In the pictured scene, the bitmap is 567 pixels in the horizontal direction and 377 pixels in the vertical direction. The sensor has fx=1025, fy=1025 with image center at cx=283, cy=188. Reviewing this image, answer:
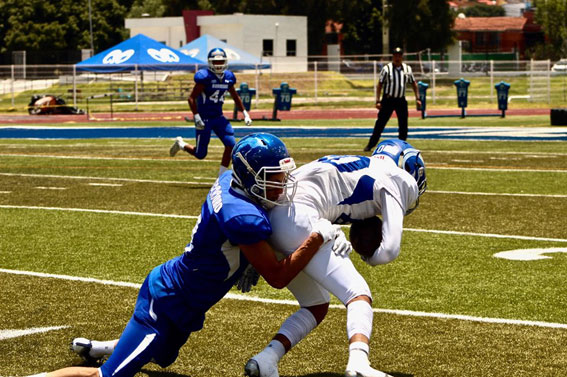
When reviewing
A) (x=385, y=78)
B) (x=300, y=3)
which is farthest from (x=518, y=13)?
(x=385, y=78)

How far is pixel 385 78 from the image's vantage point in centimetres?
1805

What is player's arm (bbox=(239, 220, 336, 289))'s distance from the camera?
431 centimetres

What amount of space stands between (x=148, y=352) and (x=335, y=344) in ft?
4.52

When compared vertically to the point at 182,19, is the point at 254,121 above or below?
below

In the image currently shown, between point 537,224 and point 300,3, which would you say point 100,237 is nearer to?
point 537,224

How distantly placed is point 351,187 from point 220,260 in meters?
0.73

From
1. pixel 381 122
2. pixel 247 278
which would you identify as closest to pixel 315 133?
pixel 381 122

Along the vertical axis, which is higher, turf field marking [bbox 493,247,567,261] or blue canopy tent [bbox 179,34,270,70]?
blue canopy tent [bbox 179,34,270,70]

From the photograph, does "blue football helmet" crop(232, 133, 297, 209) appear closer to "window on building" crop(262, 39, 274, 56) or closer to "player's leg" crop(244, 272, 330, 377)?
"player's leg" crop(244, 272, 330, 377)

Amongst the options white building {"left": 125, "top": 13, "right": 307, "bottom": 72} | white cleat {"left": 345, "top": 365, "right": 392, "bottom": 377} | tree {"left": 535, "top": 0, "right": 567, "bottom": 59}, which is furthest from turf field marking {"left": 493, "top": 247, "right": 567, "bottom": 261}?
tree {"left": 535, "top": 0, "right": 567, "bottom": 59}

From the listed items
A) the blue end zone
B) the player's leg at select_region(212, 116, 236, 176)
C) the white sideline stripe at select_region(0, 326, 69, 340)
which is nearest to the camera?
the white sideline stripe at select_region(0, 326, 69, 340)

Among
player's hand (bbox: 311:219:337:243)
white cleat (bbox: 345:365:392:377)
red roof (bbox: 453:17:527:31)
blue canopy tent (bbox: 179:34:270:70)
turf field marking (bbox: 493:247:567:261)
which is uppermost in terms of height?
red roof (bbox: 453:17:527:31)

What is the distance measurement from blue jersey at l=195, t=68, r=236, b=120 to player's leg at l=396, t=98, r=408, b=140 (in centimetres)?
499

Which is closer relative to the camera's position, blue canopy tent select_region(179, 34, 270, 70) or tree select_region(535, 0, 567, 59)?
blue canopy tent select_region(179, 34, 270, 70)
